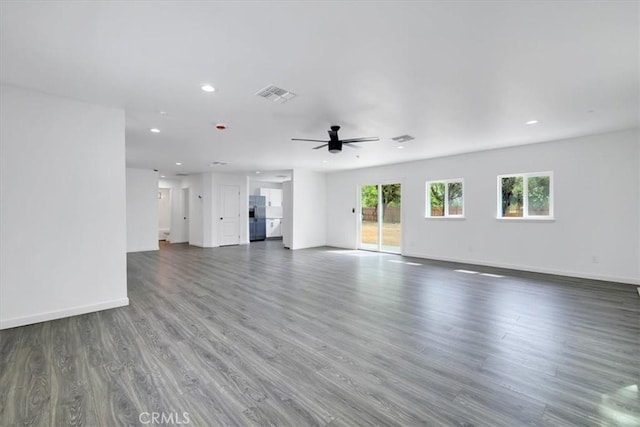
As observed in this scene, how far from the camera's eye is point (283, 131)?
4.79m

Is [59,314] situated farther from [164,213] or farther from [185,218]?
[164,213]

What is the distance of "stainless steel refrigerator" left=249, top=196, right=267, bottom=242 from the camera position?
37.8 feet

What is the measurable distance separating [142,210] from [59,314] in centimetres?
619

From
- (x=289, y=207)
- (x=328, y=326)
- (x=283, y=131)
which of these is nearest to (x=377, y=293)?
(x=328, y=326)

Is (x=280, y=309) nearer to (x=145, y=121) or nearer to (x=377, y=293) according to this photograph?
(x=377, y=293)

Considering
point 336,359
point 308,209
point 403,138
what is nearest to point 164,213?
point 308,209

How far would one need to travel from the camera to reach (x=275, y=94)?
325cm

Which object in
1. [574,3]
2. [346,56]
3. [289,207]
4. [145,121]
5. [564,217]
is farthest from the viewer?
[289,207]

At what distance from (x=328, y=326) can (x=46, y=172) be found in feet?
12.0

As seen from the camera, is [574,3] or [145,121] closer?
[574,3]

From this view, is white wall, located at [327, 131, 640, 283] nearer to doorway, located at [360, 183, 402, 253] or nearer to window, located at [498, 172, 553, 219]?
window, located at [498, 172, 553, 219]

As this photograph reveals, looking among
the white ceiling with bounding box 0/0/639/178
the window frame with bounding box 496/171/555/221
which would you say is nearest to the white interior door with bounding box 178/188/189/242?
the white ceiling with bounding box 0/0/639/178

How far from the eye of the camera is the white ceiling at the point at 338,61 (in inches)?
77.2

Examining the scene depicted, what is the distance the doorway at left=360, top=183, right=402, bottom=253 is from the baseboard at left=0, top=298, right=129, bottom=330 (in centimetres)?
670
